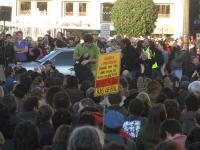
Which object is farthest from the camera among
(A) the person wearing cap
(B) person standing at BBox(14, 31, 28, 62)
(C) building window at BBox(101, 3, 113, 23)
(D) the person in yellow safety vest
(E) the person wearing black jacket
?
(C) building window at BBox(101, 3, 113, 23)

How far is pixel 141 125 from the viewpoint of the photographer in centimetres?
852

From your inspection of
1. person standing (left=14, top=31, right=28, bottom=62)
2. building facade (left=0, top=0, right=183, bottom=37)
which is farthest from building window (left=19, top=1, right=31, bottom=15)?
person standing (left=14, top=31, right=28, bottom=62)

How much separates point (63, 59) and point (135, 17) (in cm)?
3703

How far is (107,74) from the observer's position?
9.64m

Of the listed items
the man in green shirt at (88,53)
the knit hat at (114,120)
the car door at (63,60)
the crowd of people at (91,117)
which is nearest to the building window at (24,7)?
the car door at (63,60)

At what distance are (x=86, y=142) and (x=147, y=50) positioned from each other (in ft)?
47.1

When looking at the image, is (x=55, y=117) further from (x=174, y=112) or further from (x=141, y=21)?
(x=141, y=21)

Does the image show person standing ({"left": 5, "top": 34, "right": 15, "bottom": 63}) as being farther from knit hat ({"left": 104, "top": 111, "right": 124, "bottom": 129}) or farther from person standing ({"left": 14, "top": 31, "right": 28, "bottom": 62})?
knit hat ({"left": 104, "top": 111, "right": 124, "bottom": 129})

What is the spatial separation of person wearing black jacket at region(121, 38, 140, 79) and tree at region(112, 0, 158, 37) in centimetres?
3846

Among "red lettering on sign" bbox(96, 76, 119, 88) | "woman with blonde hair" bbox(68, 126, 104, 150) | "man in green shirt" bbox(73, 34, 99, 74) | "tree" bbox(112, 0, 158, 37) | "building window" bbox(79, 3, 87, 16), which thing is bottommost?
"woman with blonde hair" bbox(68, 126, 104, 150)

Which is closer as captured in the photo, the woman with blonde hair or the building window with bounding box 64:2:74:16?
the woman with blonde hair

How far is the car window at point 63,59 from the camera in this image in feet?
70.2

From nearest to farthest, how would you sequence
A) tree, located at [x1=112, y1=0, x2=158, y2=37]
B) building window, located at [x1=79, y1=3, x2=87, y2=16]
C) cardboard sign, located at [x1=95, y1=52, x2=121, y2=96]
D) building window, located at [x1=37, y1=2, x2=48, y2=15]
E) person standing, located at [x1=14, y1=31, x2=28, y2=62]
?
cardboard sign, located at [x1=95, y1=52, x2=121, y2=96] < person standing, located at [x1=14, y1=31, x2=28, y2=62] < tree, located at [x1=112, y1=0, x2=158, y2=37] < building window, located at [x1=79, y1=3, x2=87, y2=16] < building window, located at [x1=37, y1=2, x2=48, y2=15]

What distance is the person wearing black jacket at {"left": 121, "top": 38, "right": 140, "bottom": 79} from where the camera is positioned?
61.8 ft
